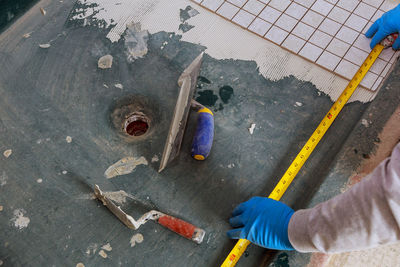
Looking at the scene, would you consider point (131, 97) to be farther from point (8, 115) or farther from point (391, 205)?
point (391, 205)

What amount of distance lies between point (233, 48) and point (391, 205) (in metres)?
1.42

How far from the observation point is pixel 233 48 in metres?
2.23

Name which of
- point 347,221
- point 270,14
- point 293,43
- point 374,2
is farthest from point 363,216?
point 374,2

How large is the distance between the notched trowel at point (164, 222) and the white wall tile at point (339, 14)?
1.69m

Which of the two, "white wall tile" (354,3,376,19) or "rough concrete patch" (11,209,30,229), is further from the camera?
"white wall tile" (354,3,376,19)

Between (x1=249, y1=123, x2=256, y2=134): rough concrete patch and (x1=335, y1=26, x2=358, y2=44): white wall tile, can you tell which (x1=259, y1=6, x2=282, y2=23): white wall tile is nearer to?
(x1=335, y1=26, x2=358, y2=44): white wall tile

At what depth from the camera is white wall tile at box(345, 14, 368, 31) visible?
2.30 meters

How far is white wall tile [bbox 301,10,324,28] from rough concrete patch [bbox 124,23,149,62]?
1.08 meters

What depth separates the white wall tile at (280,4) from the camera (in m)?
2.36

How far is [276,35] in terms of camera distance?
89.7 inches

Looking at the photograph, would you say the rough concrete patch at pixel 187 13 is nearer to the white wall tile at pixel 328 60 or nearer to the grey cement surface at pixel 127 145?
the grey cement surface at pixel 127 145

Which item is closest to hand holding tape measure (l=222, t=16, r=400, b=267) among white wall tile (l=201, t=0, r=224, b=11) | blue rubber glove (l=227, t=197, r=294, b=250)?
blue rubber glove (l=227, t=197, r=294, b=250)

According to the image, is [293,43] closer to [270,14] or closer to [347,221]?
[270,14]

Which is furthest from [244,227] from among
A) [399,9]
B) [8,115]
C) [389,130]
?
[399,9]
